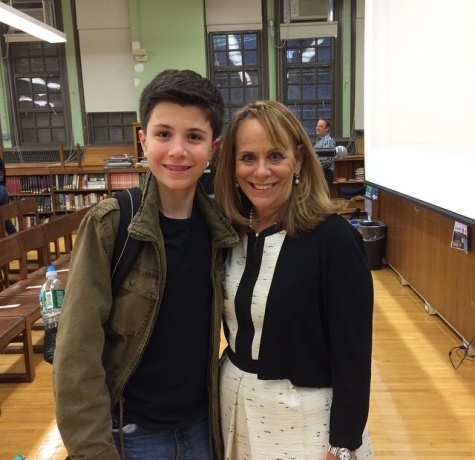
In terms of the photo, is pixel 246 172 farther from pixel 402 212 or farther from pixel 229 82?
pixel 229 82

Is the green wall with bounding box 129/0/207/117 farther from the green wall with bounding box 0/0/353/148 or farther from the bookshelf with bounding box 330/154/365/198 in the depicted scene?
the bookshelf with bounding box 330/154/365/198

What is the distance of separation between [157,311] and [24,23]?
19.2ft

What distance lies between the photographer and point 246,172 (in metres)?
1.11

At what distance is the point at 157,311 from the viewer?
1.01 metres

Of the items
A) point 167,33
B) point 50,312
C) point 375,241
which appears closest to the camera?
point 50,312

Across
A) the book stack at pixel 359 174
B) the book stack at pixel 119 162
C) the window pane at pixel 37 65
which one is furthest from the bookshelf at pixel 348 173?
the window pane at pixel 37 65

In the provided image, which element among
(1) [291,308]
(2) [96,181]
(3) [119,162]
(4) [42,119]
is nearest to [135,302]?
(1) [291,308]

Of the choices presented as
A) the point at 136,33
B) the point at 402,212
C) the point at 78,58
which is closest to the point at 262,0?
the point at 136,33

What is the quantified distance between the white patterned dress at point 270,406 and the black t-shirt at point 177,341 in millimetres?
99

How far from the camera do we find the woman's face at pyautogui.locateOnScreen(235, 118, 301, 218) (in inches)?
42.8

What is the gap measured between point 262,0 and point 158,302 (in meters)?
7.93

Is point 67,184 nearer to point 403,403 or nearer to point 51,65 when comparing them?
point 51,65

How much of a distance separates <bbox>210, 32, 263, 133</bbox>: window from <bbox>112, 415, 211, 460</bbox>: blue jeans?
23.7 feet

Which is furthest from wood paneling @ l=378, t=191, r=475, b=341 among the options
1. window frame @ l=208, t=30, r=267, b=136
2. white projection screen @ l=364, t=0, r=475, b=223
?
window frame @ l=208, t=30, r=267, b=136
